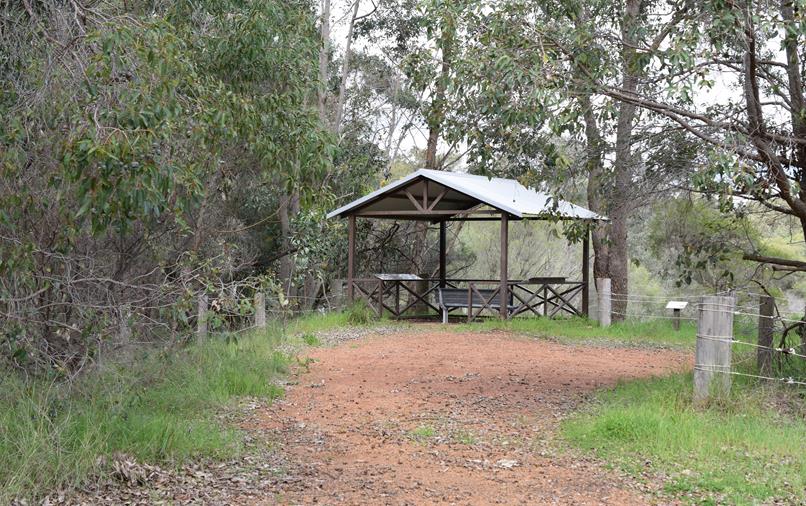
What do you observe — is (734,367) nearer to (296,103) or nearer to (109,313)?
(296,103)

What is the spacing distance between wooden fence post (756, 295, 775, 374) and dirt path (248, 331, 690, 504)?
1.90 metres

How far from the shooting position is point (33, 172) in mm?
6422

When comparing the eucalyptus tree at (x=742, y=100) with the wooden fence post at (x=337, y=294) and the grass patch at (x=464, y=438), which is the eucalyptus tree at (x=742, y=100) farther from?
the wooden fence post at (x=337, y=294)

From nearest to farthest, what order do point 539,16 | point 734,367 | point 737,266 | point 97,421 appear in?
point 97,421 → point 734,367 → point 539,16 → point 737,266

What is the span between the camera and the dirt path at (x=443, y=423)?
6008 mm

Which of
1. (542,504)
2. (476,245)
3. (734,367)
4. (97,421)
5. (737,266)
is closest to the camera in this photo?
(542,504)

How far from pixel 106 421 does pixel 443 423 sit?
10.7 feet

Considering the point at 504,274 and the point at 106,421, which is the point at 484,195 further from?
the point at 106,421

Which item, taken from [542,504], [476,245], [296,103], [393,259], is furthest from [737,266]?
[542,504]

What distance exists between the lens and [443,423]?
823 cm

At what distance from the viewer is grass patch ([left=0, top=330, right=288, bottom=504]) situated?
Result: 5.44m

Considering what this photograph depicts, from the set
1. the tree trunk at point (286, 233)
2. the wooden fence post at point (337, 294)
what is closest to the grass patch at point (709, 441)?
the wooden fence post at point (337, 294)

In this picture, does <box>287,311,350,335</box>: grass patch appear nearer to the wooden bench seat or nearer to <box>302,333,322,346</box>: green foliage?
<box>302,333,322,346</box>: green foliage

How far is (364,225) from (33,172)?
696 inches
